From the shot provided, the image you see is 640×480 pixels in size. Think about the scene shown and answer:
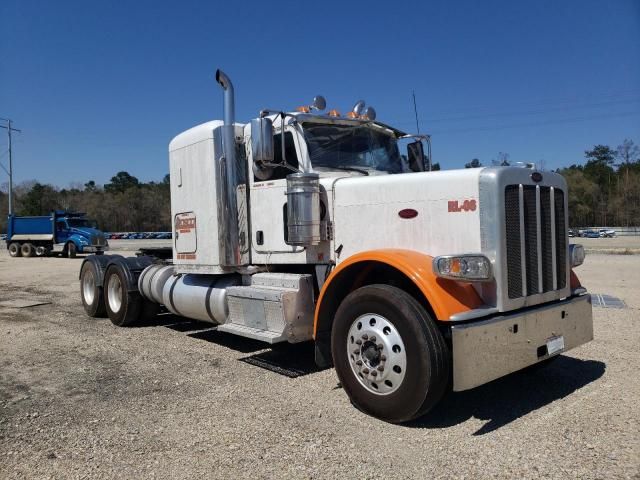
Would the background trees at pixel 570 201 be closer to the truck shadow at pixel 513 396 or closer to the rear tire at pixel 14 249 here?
the rear tire at pixel 14 249

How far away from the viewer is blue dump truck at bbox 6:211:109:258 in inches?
1192

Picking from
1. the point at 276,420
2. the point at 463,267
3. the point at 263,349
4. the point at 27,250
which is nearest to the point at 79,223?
the point at 27,250

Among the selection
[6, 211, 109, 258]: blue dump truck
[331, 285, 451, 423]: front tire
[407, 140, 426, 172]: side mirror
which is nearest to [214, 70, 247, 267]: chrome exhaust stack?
[407, 140, 426, 172]: side mirror

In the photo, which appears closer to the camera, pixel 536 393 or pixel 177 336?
pixel 536 393

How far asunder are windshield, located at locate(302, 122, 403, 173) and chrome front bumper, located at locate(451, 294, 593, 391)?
2.64 meters

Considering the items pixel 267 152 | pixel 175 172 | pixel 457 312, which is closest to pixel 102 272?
pixel 175 172

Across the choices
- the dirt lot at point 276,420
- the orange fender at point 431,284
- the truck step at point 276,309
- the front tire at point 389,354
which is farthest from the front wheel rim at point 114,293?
the orange fender at point 431,284

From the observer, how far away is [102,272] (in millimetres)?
9570

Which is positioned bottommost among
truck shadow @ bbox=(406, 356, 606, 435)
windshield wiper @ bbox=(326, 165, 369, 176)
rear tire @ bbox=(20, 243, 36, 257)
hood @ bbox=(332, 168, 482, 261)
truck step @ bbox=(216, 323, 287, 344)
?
truck shadow @ bbox=(406, 356, 606, 435)

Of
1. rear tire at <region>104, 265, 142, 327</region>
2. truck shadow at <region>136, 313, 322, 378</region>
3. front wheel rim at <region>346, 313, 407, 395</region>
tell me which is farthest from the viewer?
rear tire at <region>104, 265, 142, 327</region>

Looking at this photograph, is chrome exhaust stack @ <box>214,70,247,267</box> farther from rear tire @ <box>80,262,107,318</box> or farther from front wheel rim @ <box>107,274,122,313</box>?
rear tire @ <box>80,262,107,318</box>

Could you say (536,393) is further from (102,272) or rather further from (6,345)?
(102,272)

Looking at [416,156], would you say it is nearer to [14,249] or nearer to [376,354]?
[376,354]

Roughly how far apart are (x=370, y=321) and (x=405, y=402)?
70cm
